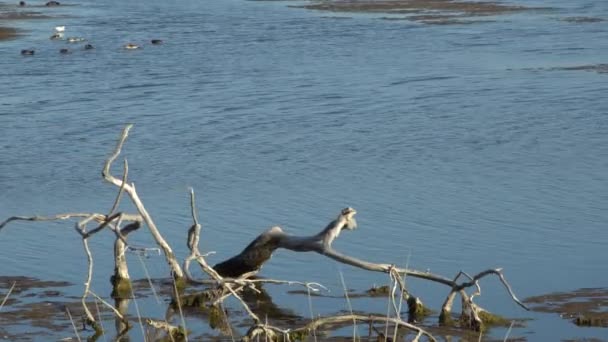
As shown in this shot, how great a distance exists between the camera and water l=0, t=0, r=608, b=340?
35.4 ft

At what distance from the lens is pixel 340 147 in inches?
630

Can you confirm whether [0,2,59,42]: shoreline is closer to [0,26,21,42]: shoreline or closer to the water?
[0,26,21,42]: shoreline

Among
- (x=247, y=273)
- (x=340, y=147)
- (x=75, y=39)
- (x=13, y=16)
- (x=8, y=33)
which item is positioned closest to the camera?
(x=247, y=273)

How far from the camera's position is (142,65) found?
998 inches

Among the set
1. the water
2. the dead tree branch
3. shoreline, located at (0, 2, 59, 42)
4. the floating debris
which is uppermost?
the dead tree branch

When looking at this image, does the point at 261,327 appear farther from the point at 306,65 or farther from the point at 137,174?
the point at 306,65

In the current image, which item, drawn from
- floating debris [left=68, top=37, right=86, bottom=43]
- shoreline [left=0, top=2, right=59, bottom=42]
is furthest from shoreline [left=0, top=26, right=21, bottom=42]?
floating debris [left=68, top=37, right=86, bottom=43]

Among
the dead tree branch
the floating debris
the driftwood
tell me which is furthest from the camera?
the floating debris

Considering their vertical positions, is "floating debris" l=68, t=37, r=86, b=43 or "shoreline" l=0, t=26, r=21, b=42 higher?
"floating debris" l=68, t=37, r=86, b=43

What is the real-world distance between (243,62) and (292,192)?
1241 centimetres

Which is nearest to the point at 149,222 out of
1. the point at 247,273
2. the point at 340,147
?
the point at 247,273

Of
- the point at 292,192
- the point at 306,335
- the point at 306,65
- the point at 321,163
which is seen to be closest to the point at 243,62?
the point at 306,65

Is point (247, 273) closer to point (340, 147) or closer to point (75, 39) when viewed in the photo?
point (340, 147)

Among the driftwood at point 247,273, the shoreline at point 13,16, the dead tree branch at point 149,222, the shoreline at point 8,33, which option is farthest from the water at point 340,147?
the shoreline at point 13,16
